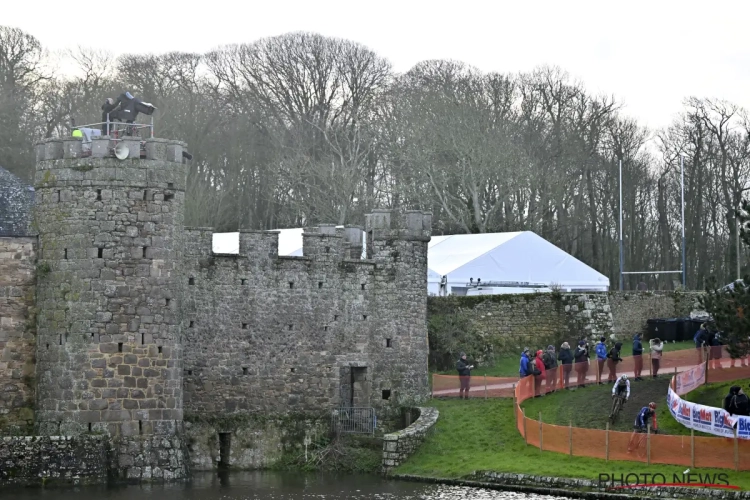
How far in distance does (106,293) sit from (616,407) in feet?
39.8

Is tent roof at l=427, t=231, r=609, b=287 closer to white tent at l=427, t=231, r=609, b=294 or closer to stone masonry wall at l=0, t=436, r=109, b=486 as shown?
white tent at l=427, t=231, r=609, b=294

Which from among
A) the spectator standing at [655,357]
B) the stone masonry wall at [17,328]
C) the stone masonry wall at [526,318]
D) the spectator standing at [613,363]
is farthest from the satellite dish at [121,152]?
the spectator standing at [655,357]

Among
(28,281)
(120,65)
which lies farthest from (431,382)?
(120,65)

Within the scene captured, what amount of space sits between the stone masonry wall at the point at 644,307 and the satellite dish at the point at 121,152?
22.3 m

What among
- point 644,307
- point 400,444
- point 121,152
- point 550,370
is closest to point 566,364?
point 550,370

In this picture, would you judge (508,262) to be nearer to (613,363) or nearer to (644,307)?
(644,307)

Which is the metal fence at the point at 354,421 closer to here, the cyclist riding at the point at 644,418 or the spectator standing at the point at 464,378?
the spectator standing at the point at 464,378

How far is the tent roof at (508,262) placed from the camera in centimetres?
5219

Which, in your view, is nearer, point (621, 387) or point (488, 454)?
point (488, 454)

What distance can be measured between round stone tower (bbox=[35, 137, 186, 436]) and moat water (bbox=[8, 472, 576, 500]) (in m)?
1.69

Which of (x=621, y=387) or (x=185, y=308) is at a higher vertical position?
(x=185, y=308)

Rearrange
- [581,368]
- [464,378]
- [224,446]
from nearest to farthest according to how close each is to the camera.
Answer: [224,446]
[464,378]
[581,368]

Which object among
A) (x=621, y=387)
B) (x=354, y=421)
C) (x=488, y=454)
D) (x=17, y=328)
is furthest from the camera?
(x=354, y=421)

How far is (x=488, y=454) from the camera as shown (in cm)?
3525
